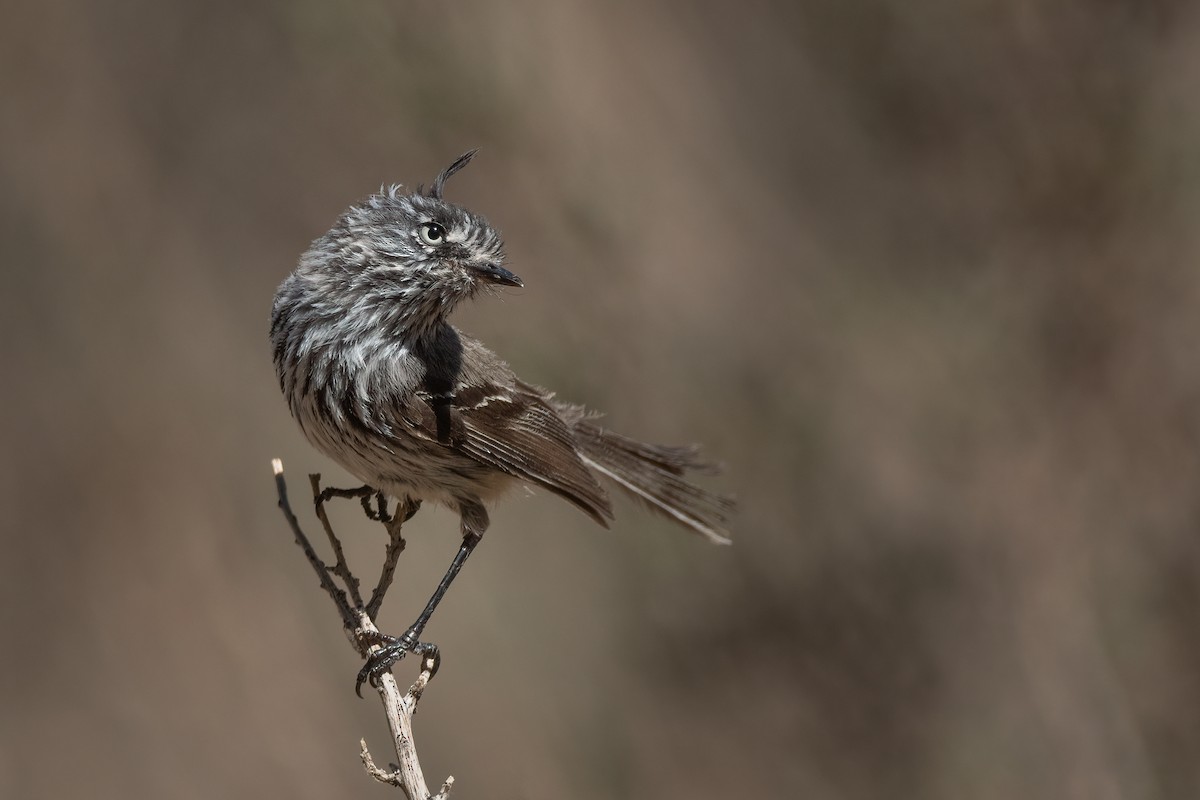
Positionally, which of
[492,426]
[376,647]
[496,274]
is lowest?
[376,647]

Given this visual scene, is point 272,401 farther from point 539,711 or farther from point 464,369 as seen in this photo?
point 464,369

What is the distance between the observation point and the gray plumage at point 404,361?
3.54m

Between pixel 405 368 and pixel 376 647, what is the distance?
3.02 feet

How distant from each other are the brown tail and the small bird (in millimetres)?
596

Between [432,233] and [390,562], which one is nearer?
[390,562]

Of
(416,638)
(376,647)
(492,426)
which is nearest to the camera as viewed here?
(376,647)

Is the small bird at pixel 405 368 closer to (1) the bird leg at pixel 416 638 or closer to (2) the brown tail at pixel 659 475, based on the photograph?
(1) the bird leg at pixel 416 638

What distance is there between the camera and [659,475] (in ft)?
14.9

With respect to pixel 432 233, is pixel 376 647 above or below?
below

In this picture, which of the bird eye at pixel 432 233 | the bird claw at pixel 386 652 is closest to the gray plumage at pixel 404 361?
the bird eye at pixel 432 233

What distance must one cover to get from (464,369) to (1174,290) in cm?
445

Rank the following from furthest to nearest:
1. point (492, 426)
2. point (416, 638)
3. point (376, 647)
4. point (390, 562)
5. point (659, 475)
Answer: point (659, 475) < point (492, 426) < point (416, 638) < point (376, 647) < point (390, 562)

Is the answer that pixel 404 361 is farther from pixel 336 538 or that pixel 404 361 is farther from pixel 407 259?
pixel 336 538

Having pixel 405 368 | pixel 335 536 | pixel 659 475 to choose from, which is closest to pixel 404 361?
pixel 405 368
